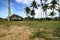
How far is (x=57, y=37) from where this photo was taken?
12969 mm

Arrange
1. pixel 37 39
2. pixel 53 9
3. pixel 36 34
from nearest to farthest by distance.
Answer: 1. pixel 37 39
2. pixel 36 34
3. pixel 53 9

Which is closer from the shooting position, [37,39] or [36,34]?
[37,39]

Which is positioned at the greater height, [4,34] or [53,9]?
[53,9]

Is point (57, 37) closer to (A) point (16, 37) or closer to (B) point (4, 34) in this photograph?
(A) point (16, 37)

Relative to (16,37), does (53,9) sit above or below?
above

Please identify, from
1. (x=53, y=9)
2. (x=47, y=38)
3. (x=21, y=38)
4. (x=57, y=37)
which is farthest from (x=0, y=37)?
(x=53, y=9)

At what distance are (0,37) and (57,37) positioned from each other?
4.69 m

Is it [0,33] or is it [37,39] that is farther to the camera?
[0,33]

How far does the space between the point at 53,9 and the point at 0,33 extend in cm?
4985

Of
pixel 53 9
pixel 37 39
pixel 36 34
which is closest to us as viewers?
pixel 37 39

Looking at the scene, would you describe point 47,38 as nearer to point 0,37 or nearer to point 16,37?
point 16,37

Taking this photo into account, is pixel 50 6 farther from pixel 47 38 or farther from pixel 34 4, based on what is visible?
pixel 47 38

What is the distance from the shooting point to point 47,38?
12289 mm

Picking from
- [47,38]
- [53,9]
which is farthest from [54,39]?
[53,9]
